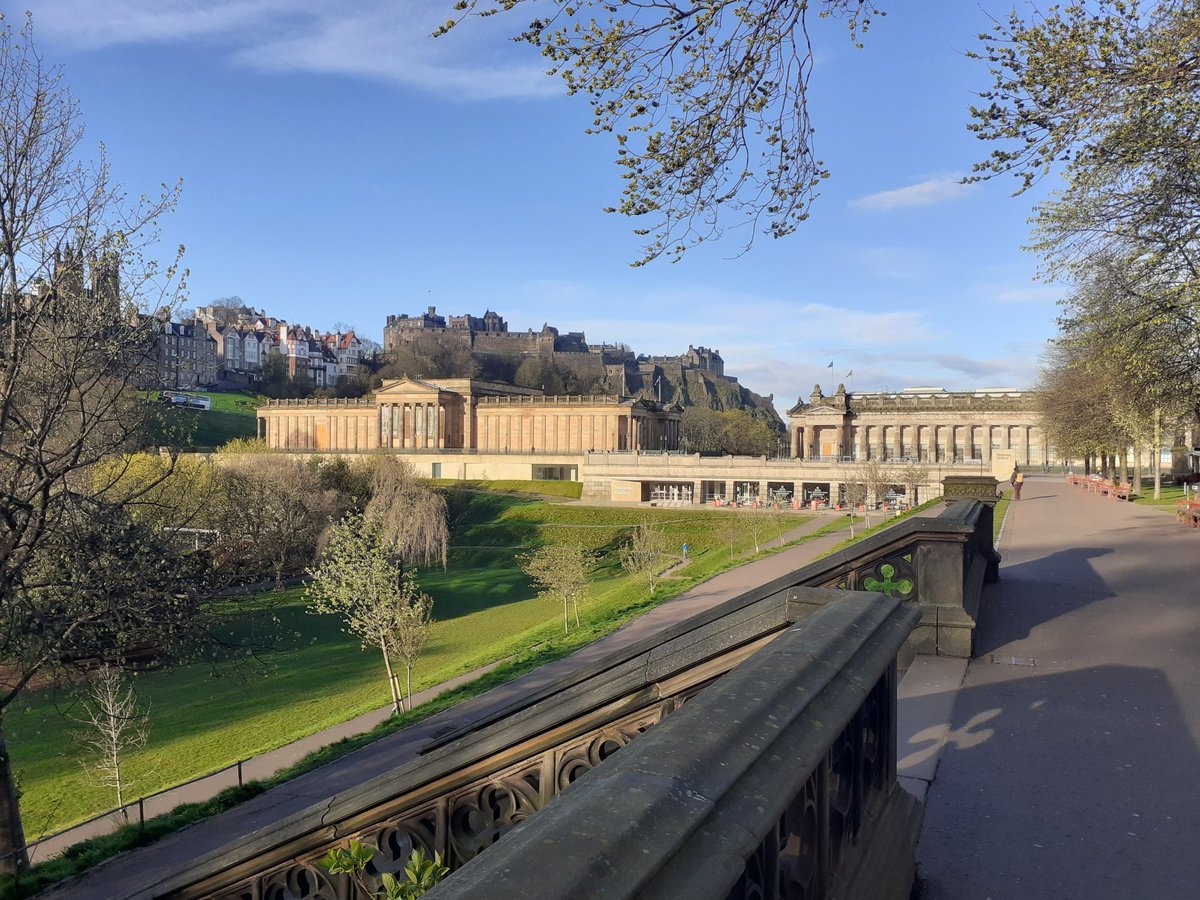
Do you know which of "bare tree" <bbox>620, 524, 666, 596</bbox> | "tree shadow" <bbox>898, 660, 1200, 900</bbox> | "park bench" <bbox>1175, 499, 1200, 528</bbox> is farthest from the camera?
"bare tree" <bbox>620, 524, 666, 596</bbox>

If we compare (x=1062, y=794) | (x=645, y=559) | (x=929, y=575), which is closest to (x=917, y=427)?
(x=645, y=559)

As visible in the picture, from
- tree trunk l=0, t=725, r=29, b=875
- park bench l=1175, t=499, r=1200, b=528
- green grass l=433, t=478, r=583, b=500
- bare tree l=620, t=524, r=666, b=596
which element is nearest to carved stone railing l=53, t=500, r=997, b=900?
tree trunk l=0, t=725, r=29, b=875

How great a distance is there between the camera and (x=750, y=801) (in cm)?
159

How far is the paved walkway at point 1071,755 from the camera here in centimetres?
360

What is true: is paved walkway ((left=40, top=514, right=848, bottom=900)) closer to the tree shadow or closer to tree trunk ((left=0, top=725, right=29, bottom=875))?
tree trunk ((left=0, top=725, right=29, bottom=875))

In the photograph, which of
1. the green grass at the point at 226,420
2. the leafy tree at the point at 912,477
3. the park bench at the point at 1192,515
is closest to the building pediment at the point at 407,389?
the green grass at the point at 226,420

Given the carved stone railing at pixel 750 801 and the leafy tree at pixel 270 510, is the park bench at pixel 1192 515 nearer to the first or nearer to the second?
the carved stone railing at pixel 750 801

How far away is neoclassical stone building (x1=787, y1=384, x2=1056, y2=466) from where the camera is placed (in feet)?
281

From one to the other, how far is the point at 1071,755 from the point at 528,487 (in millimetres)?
73790

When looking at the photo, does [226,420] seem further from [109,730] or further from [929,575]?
[929,575]

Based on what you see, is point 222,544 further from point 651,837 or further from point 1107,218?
point 651,837

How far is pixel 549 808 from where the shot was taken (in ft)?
4.86

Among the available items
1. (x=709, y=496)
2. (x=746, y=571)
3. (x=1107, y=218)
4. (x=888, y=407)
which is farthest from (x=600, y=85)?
(x=888, y=407)

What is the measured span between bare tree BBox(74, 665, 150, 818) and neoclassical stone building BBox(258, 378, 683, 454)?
220 feet
